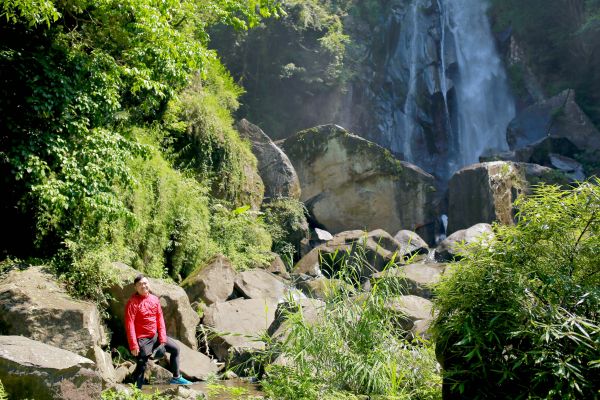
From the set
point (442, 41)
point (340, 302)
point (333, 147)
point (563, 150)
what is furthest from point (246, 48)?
point (340, 302)

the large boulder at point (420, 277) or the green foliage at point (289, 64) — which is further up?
the green foliage at point (289, 64)

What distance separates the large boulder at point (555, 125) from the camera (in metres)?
30.7

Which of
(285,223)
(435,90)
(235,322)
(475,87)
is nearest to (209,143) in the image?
(285,223)

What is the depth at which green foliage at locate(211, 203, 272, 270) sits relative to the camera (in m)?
16.3

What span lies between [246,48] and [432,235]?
48.1 ft

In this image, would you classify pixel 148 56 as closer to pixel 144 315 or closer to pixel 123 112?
pixel 123 112

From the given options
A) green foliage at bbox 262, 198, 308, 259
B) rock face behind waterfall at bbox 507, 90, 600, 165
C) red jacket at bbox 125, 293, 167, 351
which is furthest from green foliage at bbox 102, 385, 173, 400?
rock face behind waterfall at bbox 507, 90, 600, 165

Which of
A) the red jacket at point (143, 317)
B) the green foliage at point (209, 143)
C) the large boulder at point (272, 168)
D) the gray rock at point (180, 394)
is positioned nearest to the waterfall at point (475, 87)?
the large boulder at point (272, 168)

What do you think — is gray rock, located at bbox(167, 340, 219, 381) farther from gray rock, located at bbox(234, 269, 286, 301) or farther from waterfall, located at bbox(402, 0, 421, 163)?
waterfall, located at bbox(402, 0, 421, 163)

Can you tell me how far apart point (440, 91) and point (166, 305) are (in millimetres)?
28566

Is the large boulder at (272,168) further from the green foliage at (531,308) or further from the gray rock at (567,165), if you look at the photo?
the green foliage at (531,308)

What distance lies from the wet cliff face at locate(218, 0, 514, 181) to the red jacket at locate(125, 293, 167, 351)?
24788 mm

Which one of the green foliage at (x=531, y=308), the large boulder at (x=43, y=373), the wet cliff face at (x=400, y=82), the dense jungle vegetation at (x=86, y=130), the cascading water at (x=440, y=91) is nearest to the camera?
the green foliage at (x=531, y=308)

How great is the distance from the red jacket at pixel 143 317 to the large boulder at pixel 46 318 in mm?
501
